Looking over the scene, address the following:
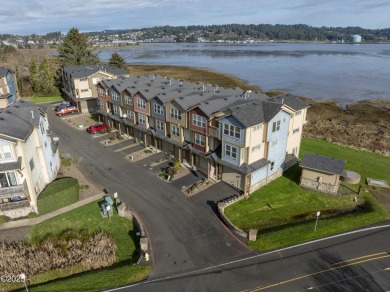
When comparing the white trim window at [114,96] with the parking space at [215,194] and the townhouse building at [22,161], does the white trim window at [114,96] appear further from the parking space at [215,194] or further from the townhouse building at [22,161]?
the parking space at [215,194]

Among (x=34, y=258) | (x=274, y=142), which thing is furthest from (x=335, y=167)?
(x=34, y=258)

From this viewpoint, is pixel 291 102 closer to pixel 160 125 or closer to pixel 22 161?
pixel 160 125

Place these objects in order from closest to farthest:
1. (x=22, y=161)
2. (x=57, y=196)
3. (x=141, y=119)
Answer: (x=22, y=161), (x=57, y=196), (x=141, y=119)

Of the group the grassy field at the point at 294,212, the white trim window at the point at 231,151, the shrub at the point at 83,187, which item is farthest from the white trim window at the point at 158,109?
the grassy field at the point at 294,212

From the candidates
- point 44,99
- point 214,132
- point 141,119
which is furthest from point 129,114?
point 44,99

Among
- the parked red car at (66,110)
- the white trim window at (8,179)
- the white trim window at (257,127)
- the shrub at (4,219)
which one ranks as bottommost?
the shrub at (4,219)

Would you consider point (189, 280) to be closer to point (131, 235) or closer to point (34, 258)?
point (131, 235)

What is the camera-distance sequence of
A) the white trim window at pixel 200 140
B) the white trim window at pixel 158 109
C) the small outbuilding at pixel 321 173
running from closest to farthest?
the small outbuilding at pixel 321 173 < the white trim window at pixel 200 140 < the white trim window at pixel 158 109
